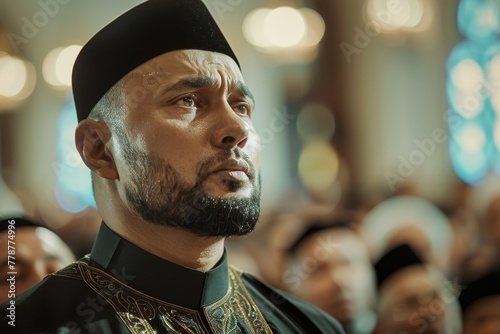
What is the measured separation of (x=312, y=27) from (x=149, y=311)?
4.41 meters

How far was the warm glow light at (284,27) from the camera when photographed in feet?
16.4

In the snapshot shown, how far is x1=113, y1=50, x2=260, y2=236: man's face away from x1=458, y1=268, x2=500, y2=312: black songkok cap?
6.89 feet

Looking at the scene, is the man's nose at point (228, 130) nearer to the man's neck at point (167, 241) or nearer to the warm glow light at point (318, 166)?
the man's neck at point (167, 241)

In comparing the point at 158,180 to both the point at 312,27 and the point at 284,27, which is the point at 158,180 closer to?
the point at 284,27

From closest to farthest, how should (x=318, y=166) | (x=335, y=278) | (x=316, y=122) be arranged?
(x=335, y=278) → (x=318, y=166) → (x=316, y=122)

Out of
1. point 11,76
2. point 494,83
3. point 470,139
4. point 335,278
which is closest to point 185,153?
point 11,76

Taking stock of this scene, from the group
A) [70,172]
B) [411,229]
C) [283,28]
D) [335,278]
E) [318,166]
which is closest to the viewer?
[70,172]

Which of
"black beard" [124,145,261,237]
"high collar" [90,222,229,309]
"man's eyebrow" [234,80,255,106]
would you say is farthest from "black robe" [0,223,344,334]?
"man's eyebrow" [234,80,255,106]

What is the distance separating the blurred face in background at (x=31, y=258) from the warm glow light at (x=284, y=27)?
310 cm

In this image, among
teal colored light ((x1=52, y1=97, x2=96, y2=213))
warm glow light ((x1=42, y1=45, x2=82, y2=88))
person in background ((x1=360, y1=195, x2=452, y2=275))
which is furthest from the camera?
person in background ((x1=360, y1=195, x2=452, y2=275))

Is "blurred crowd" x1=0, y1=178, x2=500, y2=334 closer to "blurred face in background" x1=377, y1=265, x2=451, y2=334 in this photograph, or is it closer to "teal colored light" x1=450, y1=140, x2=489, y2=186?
"blurred face in background" x1=377, y1=265, x2=451, y2=334

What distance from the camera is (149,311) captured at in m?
1.76

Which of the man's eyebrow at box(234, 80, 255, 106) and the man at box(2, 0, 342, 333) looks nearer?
→ the man at box(2, 0, 342, 333)

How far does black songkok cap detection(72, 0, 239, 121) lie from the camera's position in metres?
1.80
